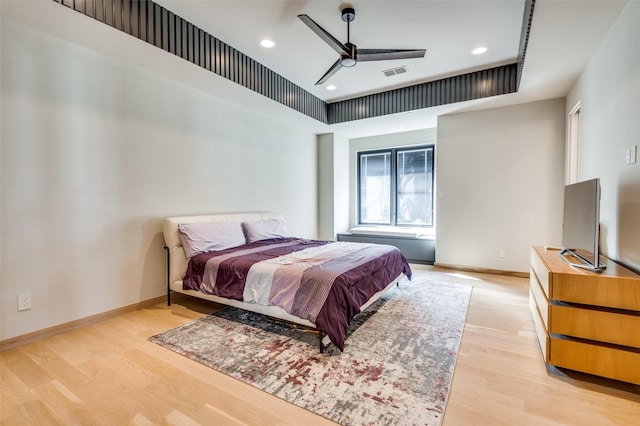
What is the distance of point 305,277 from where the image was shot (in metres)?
2.41

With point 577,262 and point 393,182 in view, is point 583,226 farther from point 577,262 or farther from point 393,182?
point 393,182

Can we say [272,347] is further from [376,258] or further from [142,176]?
[142,176]

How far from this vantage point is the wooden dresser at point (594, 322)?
1.78 m

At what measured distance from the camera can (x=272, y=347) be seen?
2367 mm

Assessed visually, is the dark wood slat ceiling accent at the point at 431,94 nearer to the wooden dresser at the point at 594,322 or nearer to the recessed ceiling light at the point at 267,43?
the recessed ceiling light at the point at 267,43

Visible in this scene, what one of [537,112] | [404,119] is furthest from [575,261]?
[404,119]

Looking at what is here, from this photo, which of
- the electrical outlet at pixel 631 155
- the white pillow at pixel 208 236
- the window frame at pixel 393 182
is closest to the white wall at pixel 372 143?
the window frame at pixel 393 182

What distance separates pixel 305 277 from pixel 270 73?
2894 millimetres

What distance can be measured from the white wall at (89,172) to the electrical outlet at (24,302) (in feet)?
0.11

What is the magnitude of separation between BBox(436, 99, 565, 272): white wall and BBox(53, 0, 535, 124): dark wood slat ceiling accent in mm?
735

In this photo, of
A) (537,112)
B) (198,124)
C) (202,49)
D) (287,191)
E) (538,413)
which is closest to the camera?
(538,413)

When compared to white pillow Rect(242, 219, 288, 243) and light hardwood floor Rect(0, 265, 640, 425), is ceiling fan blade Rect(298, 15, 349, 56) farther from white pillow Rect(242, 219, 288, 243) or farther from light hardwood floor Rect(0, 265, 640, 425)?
light hardwood floor Rect(0, 265, 640, 425)

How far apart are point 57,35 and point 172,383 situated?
3.03m

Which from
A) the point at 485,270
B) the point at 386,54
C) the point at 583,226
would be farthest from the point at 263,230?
the point at 485,270
